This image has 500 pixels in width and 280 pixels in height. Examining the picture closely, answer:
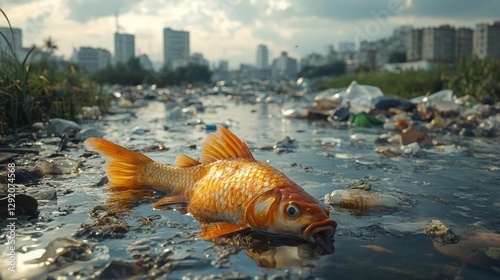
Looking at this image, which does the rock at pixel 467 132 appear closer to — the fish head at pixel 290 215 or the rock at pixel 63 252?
the fish head at pixel 290 215

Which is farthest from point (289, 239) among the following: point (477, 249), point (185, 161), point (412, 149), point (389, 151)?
point (412, 149)

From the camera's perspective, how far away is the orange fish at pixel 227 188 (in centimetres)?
248

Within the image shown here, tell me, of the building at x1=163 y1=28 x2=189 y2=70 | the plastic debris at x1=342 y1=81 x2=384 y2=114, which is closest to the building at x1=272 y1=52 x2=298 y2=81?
the building at x1=163 y1=28 x2=189 y2=70

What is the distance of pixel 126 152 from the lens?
3.68 metres

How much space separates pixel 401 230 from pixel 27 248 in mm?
2221

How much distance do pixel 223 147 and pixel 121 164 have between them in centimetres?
96

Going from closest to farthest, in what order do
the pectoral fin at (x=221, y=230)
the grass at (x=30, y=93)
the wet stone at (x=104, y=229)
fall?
the pectoral fin at (x=221, y=230) < the wet stone at (x=104, y=229) < the grass at (x=30, y=93)

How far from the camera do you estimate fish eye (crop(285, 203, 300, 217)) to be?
2.44 m

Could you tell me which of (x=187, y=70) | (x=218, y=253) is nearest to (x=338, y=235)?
(x=218, y=253)

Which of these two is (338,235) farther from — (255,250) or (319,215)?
(255,250)

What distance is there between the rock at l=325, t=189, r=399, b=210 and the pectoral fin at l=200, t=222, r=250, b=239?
114cm

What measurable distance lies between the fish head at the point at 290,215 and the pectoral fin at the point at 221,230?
83mm

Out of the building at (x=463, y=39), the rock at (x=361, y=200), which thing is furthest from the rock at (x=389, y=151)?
the building at (x=463, y=39)

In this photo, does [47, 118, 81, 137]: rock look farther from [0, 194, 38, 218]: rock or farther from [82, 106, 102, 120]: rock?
[0, 194, 38, 218]: rock
